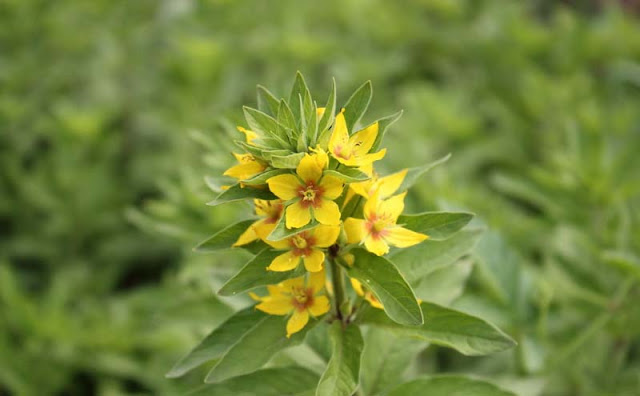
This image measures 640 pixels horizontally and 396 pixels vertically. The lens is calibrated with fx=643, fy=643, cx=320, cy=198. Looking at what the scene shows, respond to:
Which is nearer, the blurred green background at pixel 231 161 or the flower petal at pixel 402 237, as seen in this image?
the flower petal at pixel 402 237

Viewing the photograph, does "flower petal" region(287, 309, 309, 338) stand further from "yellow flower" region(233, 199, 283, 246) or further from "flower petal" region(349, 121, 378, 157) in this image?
"flower petal" region(349, 121, 378, 157)

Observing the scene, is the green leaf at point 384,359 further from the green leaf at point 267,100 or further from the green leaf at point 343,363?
the green leaf at point 267,100

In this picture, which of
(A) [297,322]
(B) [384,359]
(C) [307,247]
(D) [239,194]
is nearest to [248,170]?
(D) [239,194]

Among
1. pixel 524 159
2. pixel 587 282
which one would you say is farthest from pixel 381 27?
pixel 587 282

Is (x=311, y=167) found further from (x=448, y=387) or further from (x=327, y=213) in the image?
(x=448, y=387)

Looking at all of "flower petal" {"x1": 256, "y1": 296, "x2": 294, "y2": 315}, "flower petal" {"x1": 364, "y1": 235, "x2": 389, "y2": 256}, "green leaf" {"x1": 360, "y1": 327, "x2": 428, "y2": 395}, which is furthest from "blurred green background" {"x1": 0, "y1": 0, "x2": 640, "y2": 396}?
"flower petal" {"x1": 364, "y1": 235, "x2": 389, "y2": 256}

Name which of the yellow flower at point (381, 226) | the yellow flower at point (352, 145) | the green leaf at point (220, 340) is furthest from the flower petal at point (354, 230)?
the green leaf at point (220, 340)
